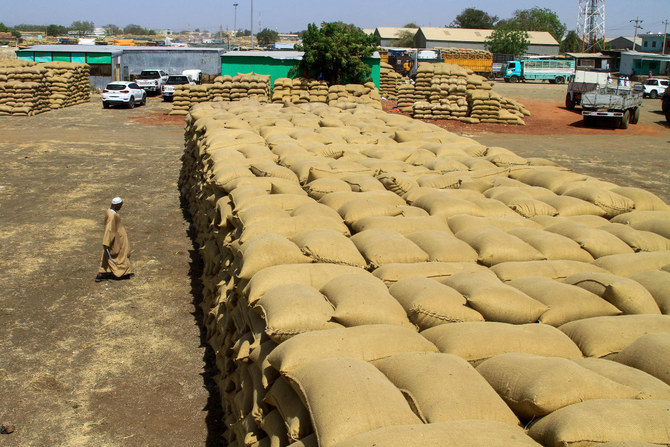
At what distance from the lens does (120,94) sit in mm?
27859

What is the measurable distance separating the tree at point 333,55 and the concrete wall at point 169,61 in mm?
14861

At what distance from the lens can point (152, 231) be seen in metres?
10.3

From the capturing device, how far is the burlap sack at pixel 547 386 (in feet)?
9.16

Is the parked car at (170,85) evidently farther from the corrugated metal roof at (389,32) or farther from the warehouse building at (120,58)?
the corrugated metal roof at (389,32)

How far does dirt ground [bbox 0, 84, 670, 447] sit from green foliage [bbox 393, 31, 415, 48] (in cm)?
6933

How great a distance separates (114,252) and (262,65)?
73.1ft

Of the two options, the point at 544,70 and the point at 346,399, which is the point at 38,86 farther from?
the point at 544,70

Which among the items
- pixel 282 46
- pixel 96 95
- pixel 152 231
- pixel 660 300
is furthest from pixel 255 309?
pixel 282 46

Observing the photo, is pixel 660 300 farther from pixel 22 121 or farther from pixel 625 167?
pixel 22 121

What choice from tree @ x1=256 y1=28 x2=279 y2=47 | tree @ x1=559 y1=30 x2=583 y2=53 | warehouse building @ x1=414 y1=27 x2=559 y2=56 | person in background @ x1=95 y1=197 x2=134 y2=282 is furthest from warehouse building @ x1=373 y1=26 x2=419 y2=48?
person in background @ x1=95 y1=197 x2=134 y2=282

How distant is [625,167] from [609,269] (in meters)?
13.2

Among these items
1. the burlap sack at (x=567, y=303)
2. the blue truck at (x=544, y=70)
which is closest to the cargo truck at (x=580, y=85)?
the blue truck at (x=544, y=70)

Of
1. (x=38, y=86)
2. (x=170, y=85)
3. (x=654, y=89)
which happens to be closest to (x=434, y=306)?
(x=38, y=86)

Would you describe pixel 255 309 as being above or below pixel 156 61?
below
